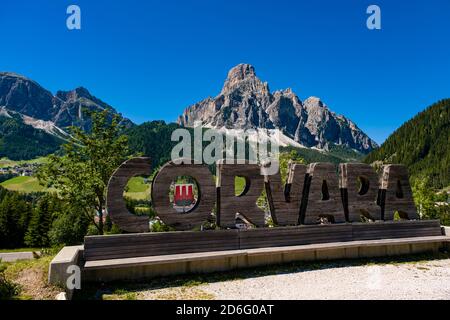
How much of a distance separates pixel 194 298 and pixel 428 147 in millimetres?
156060

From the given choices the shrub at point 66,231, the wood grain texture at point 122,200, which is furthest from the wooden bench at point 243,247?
the shrub at point 66,231

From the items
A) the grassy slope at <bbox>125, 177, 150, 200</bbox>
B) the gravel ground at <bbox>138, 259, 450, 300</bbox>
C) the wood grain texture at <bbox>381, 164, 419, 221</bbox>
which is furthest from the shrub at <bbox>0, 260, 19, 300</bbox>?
the grassy slope at <bbox>125, 177, 150, 200</bbox>

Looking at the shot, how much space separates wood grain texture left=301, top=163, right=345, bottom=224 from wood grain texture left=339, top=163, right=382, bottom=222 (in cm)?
32

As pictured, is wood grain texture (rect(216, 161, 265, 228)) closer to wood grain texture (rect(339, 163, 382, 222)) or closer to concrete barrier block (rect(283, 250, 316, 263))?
concrete barrier block (rect(283, 250, 316, 263))

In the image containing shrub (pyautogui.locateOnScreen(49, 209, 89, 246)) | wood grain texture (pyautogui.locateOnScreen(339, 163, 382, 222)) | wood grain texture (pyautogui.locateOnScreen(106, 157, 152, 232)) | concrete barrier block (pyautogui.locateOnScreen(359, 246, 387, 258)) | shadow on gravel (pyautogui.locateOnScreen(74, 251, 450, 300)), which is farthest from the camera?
shrub (pyautogui.locateOnScreen(49, 209, 89, 246))

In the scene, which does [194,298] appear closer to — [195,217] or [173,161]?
[195,217]

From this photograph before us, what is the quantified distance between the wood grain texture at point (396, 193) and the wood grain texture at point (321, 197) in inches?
81.3

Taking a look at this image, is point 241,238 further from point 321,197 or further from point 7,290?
point 7,290

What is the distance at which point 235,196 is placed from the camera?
10.8 m

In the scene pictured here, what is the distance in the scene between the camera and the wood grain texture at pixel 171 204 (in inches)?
390

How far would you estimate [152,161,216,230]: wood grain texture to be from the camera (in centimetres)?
991

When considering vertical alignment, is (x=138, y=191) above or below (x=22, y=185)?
below

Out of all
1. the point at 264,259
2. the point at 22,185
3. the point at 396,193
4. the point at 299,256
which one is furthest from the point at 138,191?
the point at 264,259

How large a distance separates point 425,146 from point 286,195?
15002 centimetres
